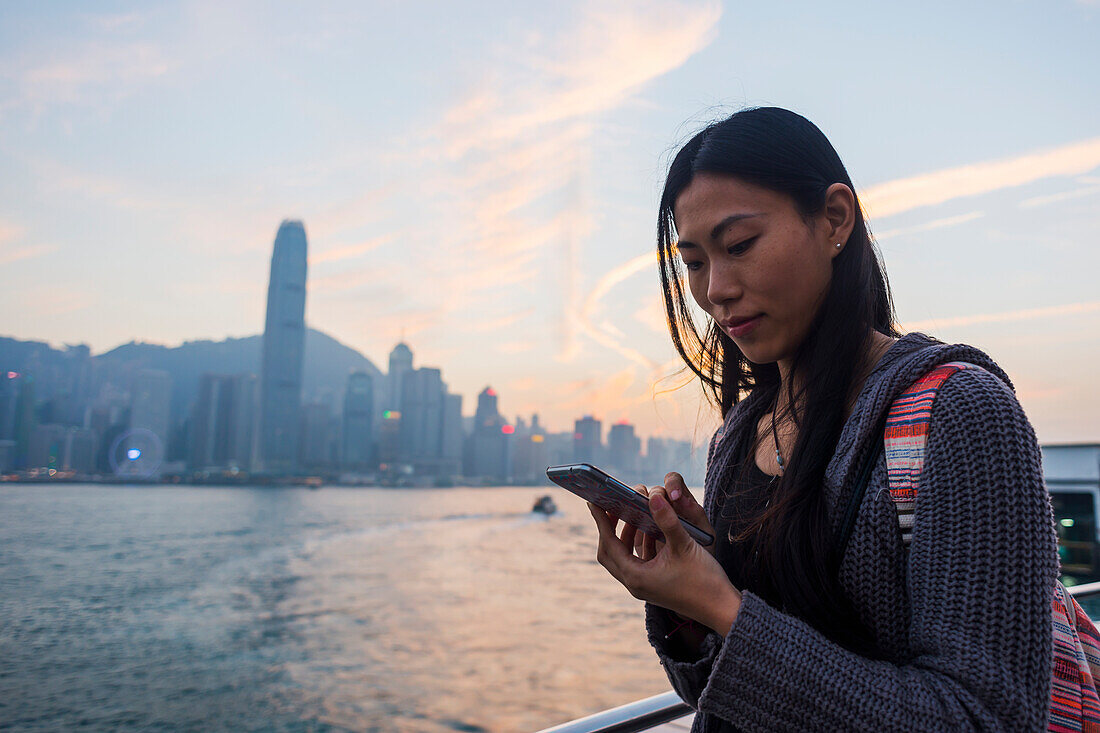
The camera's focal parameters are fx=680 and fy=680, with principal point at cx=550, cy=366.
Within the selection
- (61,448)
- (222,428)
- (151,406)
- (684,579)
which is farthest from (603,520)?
(151,406)

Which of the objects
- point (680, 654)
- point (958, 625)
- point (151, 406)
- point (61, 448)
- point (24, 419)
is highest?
point (151, 406)

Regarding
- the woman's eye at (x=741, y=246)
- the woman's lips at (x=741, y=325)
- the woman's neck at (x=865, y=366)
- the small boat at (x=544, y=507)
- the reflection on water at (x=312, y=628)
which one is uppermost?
the woman's eye at (x=741, y=246)

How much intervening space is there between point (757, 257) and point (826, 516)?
0.34m

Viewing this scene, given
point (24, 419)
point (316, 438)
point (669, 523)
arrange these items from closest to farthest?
1. point (669, 523)
2. point (24, 419)
3. point (316, 438)

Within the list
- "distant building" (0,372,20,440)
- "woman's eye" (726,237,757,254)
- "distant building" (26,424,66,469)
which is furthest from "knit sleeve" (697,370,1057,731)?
"distant building" (26,424,66,469)

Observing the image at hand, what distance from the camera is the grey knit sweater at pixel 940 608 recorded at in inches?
24.7

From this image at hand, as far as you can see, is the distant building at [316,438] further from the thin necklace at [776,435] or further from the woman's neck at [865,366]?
the woman's neck at [865,366]

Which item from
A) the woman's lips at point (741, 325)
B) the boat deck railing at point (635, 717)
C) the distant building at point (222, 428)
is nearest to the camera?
the woman's lips at point (741, 325)

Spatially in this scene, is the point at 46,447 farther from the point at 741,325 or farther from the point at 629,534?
the point at 741,325

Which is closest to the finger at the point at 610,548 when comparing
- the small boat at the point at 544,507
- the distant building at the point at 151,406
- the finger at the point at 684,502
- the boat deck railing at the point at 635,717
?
the finger at the point at 684,502

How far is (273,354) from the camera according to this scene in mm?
90062

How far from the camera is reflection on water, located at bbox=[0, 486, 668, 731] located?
2595 centimetres

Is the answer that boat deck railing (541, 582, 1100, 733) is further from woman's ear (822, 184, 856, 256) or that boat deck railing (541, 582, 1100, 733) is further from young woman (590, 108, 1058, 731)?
woman's ear (822, 184, 856, 256)

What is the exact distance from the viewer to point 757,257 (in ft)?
2.97
